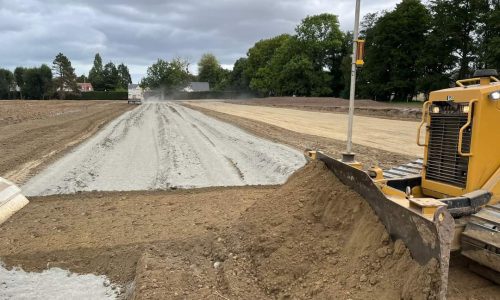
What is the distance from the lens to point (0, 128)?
20469 mm

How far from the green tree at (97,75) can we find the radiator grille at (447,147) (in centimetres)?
12614

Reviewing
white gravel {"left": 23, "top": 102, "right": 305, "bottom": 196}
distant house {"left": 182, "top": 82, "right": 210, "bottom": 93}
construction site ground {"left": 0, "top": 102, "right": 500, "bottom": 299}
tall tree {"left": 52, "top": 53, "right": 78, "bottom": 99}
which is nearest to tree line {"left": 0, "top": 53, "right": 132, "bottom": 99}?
tall tree {"left": 52, "top": 53, "right": 78, "bottom": 99}

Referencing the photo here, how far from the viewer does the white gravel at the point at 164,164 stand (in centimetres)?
953

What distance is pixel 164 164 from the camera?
38.7ft

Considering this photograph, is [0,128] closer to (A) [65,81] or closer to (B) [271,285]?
(B) [271,285]

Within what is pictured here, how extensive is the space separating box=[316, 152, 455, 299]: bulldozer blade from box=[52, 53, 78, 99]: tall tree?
98.7 meters

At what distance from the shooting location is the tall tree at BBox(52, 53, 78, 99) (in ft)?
313

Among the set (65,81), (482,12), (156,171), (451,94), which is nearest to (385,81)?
(482,12)

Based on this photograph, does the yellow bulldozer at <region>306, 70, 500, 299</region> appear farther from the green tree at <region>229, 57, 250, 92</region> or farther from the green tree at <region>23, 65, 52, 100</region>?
the green tree at <region>23, 65, 52, 100</region>

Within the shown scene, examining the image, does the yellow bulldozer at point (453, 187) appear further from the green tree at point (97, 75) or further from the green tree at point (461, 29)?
the green tree at point (97, 75)

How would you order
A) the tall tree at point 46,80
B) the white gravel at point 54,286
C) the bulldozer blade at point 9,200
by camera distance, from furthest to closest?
the tall tree at point 46,80, the bulldozer blade at point 9,200, the white gravel at point 54,286

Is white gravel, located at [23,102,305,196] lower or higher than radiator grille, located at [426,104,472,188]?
lower

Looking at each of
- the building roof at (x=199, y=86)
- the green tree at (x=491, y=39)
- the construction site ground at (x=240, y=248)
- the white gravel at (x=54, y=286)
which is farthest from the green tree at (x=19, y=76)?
the white gravel at (x=54, y=286)

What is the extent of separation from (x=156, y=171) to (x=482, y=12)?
156 feet
